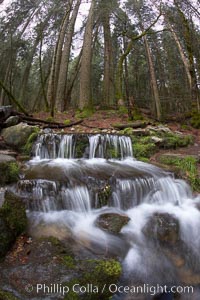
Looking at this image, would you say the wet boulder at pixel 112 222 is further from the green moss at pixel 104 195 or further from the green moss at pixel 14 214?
the green moss at pixel 14 214

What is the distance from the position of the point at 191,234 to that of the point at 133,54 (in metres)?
20.0

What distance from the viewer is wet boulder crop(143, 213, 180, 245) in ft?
Answer: 15.6

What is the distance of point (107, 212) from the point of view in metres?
5.52

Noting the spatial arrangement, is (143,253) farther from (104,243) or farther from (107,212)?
(107,212)

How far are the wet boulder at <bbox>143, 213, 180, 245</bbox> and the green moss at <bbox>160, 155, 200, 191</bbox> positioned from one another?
6.59 ft

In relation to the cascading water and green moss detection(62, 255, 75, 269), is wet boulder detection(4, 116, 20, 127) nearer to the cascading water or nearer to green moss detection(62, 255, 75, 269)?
the cascading water

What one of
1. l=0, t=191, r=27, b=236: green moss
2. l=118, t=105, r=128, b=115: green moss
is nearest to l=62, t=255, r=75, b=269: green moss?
l=0, t=191, r=27, b=236: green moss

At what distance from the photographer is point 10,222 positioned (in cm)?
431

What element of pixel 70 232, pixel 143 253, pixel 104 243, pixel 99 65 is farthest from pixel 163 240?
pixel 99 65

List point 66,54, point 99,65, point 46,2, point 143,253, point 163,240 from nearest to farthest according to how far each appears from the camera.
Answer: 1. point 143,253
2. point 163,240
3. point 66,54
4. point 46,2
5. point 99,65

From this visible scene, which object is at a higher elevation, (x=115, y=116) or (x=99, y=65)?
(x=99, y=65)

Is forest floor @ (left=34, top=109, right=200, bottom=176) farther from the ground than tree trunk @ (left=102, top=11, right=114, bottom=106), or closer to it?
closer to it

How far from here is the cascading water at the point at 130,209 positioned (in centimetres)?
Answer: 428

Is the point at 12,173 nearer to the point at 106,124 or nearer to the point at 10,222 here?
the point at 10,222
